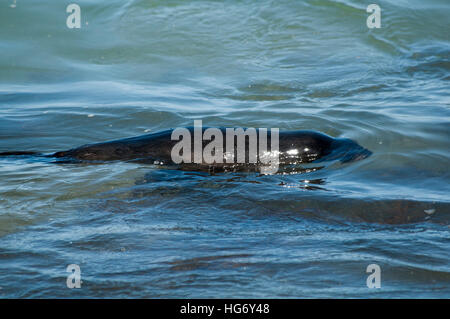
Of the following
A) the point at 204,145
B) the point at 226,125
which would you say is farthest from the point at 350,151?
the point at 226,125

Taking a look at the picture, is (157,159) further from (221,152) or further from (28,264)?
(28,264)

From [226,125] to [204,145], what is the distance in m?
1.49

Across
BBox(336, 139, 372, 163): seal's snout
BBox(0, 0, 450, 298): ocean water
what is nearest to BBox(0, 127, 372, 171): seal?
BBox(336, 139, 372, 163): seal's snout

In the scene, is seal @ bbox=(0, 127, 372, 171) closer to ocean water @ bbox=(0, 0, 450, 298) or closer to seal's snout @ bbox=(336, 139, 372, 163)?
seal's snout @ bbox=(336, 139, 372, 163)

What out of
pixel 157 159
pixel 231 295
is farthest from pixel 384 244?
pixel 157 159

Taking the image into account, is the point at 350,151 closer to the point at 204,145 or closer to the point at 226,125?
the point at 204,145

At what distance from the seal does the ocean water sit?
4.9 inches

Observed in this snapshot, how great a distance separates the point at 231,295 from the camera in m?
2.98

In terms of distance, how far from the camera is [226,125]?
6594mm

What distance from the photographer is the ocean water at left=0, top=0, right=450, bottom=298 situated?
3.25m

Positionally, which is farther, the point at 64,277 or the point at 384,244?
the point at 384,244

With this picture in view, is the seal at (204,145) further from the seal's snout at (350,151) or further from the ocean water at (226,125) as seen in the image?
the ocean water at (226,125)

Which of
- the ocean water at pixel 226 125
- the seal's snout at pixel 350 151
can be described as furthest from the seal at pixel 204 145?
the ocean water at pixel 226 125

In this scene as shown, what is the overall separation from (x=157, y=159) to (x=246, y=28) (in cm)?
630
